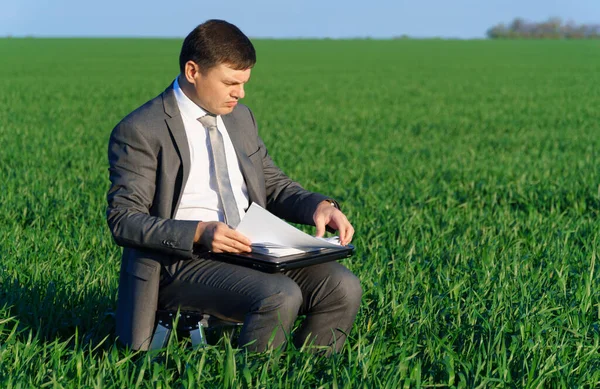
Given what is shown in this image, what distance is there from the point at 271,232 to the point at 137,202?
1.71 feet

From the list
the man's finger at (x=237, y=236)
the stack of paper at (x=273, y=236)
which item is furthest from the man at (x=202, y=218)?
the stack of paper at (x=273, y=236)

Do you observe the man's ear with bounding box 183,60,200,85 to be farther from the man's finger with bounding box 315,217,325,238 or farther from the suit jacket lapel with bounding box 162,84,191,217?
the man's finger with bounding box 315,217,325,238

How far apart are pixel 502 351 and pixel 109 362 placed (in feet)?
4.82

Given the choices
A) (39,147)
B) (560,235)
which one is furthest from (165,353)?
(39,147)

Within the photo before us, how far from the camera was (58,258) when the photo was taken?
18.1 ft

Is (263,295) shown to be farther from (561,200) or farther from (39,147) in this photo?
(39,147)

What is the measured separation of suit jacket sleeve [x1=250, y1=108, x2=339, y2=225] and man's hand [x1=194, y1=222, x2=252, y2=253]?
0.60 metres

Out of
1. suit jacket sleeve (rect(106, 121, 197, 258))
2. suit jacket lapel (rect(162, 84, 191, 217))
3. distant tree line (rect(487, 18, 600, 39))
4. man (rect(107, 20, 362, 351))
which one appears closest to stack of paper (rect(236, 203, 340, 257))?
man (rect(107, 20, 362, 351))

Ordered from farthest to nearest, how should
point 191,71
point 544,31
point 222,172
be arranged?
point 544,31
point 222,172
point 191,71

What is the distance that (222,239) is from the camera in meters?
3.27

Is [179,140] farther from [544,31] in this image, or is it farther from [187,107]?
[544,31]

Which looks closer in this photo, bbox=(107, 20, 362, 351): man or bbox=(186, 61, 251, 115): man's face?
bbox=(107, 20, 362, 351): man

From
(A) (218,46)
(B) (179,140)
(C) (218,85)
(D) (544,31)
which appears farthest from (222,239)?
(D) (544,31)

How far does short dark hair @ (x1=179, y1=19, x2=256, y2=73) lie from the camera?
3.45 meters
